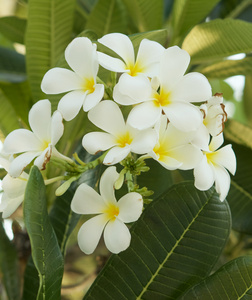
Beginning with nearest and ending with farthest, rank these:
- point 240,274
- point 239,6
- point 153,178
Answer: point 240,274
point 153,178
point 239,6

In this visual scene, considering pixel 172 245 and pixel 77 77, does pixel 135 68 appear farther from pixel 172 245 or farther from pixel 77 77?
pixel 172 245

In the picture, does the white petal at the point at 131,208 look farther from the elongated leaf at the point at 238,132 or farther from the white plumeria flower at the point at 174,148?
the elongated leaf at the point at 238,132

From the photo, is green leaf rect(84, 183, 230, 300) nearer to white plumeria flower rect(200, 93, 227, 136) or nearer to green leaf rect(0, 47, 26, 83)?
white plumeria flower rect(200, 93, 227, 136)

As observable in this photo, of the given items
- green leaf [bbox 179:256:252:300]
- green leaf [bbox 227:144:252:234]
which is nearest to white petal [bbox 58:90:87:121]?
green leaf [bbox 179:256:252:300]

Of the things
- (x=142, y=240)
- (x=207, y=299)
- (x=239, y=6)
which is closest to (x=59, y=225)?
(x=142, y=240)

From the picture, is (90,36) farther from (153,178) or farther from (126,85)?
(153,178)

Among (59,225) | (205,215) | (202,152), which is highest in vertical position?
(202,152)
